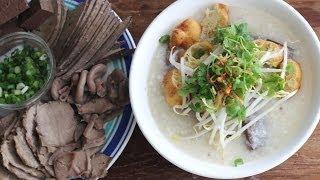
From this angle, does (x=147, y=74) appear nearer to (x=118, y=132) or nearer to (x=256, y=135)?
(x=118, y=132)

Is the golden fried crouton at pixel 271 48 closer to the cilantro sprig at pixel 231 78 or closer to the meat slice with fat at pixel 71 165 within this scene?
the cilantro sprig at pixel 231 78

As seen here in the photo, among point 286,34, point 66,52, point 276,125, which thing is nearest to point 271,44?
point 286,34

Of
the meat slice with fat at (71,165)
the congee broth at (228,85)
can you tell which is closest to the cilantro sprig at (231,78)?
the congee broth at (228,85)

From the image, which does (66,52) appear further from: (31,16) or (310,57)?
(310,57)

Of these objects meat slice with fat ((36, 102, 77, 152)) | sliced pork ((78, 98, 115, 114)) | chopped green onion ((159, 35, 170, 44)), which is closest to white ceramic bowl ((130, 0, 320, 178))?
chopped green onion ((159, 35, 170, 44))

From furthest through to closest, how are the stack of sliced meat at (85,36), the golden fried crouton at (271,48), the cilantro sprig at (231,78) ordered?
the stack of sliced meat at (85,36) < the golden fried crouton at (271,48) < the cilantro sprig at (231,78)
